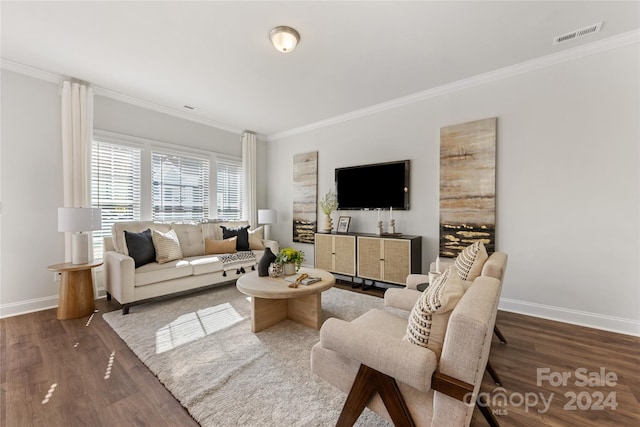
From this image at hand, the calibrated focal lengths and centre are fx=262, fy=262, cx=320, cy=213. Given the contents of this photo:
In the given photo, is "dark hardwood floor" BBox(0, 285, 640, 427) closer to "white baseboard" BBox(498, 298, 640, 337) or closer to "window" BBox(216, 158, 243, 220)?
"white baseboard" BBox(498, 298, 640, 337)

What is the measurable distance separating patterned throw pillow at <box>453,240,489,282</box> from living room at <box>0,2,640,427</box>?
1505mm

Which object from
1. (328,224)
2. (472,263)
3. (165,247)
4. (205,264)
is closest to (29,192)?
(165,247)

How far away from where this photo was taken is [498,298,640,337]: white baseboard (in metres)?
2.53

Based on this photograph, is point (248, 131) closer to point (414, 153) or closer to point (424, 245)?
point (414, 153)

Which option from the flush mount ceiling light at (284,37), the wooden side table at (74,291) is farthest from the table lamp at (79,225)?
the flush mount ceiling light at (284,37)

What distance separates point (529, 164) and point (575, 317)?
5.55 feet

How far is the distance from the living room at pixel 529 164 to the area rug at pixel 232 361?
1.43m

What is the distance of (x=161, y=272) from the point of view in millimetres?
3234

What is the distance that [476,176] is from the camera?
3.29 meters

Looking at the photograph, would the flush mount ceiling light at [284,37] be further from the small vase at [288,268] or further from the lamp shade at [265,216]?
the lamp shade at [265,216]

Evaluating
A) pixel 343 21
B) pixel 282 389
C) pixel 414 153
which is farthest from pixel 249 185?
pixel 282 389

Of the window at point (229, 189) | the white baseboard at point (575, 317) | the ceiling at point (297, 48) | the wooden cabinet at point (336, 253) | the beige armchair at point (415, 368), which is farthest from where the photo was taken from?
the window at point (229, 189)

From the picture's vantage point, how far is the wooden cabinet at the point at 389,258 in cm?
353

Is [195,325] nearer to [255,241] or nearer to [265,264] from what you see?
[265,264]
